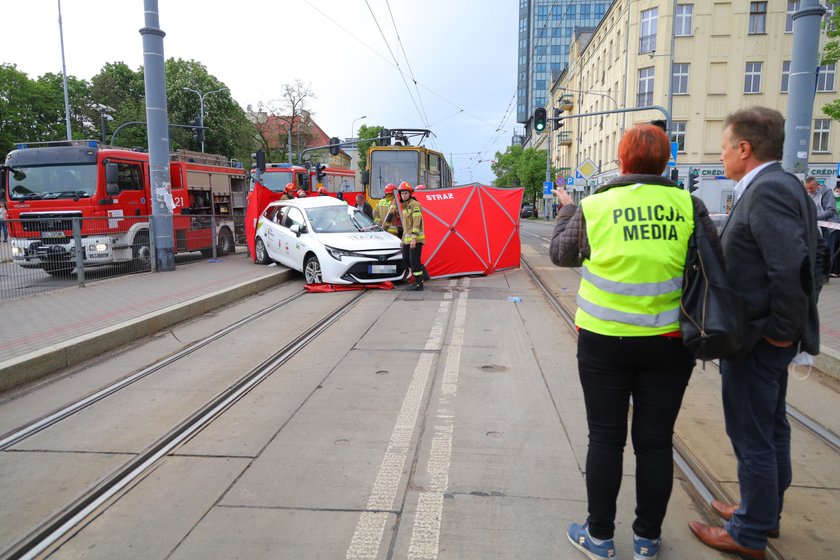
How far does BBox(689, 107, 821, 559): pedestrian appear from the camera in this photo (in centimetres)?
243

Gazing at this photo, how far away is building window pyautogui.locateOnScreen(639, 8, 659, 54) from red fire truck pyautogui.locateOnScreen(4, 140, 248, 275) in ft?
108

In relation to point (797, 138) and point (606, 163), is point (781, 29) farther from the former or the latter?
point (797, 138)

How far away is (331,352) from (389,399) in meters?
1.79

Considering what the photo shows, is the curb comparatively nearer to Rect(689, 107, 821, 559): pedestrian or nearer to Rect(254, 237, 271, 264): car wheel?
Rect(254, 237, 271, 264): car wheel

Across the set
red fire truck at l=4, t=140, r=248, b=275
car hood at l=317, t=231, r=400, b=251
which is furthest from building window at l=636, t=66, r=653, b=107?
car hood at l=317, t=231, r=400, b=251

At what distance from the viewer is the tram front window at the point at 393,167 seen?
18188 mm

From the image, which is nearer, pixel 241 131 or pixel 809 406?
pixel 809 406

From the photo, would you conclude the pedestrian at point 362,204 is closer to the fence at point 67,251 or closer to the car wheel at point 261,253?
the car wheel at point 261,253

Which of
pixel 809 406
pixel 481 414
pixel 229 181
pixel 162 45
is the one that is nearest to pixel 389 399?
pixel 481 414

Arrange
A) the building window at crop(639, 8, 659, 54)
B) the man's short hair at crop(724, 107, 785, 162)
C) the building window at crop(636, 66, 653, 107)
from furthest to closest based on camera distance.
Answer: the building window at crop(636, 66, 653, 107) → the building window at crop(639, 8, 659, 54) → the man's short hair at crop(724, 107, 785, 162)

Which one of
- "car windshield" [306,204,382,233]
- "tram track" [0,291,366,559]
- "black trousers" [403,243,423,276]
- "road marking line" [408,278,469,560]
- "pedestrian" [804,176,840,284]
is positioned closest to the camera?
"road marking line" [408,278,469,560]

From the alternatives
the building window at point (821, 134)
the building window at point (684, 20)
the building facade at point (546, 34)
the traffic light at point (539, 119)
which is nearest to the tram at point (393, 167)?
the traffic light at point (539, 119)

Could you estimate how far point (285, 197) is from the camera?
50.4 ft

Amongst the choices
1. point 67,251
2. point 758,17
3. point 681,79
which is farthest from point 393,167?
point 758,17
